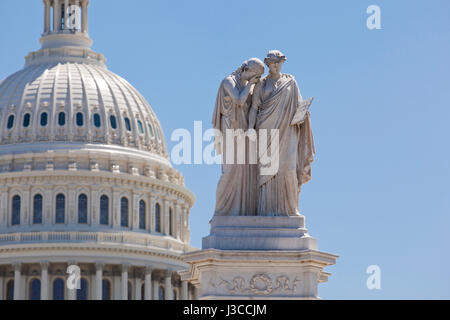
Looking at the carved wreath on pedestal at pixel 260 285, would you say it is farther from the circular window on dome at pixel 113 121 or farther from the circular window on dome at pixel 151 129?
the circular window on dome at pixel 151 129

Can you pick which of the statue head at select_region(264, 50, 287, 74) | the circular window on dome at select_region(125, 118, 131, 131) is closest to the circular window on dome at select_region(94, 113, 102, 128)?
the circular window on dome at select_region(125, 118, 131, 131)

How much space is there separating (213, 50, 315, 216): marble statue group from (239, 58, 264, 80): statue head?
0.02m

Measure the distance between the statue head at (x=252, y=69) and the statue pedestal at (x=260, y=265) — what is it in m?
2.73

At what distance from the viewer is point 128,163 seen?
148 m

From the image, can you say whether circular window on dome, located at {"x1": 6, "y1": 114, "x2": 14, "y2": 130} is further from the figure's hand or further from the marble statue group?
the marble statue group

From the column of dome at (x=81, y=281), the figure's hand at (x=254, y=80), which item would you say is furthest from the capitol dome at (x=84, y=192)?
the figure's hand at (x=254, y=80)

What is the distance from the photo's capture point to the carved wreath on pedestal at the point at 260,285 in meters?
21.4

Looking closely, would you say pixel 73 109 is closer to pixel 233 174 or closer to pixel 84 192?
pixel 84 192

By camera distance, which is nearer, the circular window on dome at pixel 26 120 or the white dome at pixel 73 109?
the white dome at pixel 73 109

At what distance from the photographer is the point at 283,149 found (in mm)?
22281

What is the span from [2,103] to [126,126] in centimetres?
1422

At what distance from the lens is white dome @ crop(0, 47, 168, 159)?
488ft

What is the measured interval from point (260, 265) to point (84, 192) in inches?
4869
